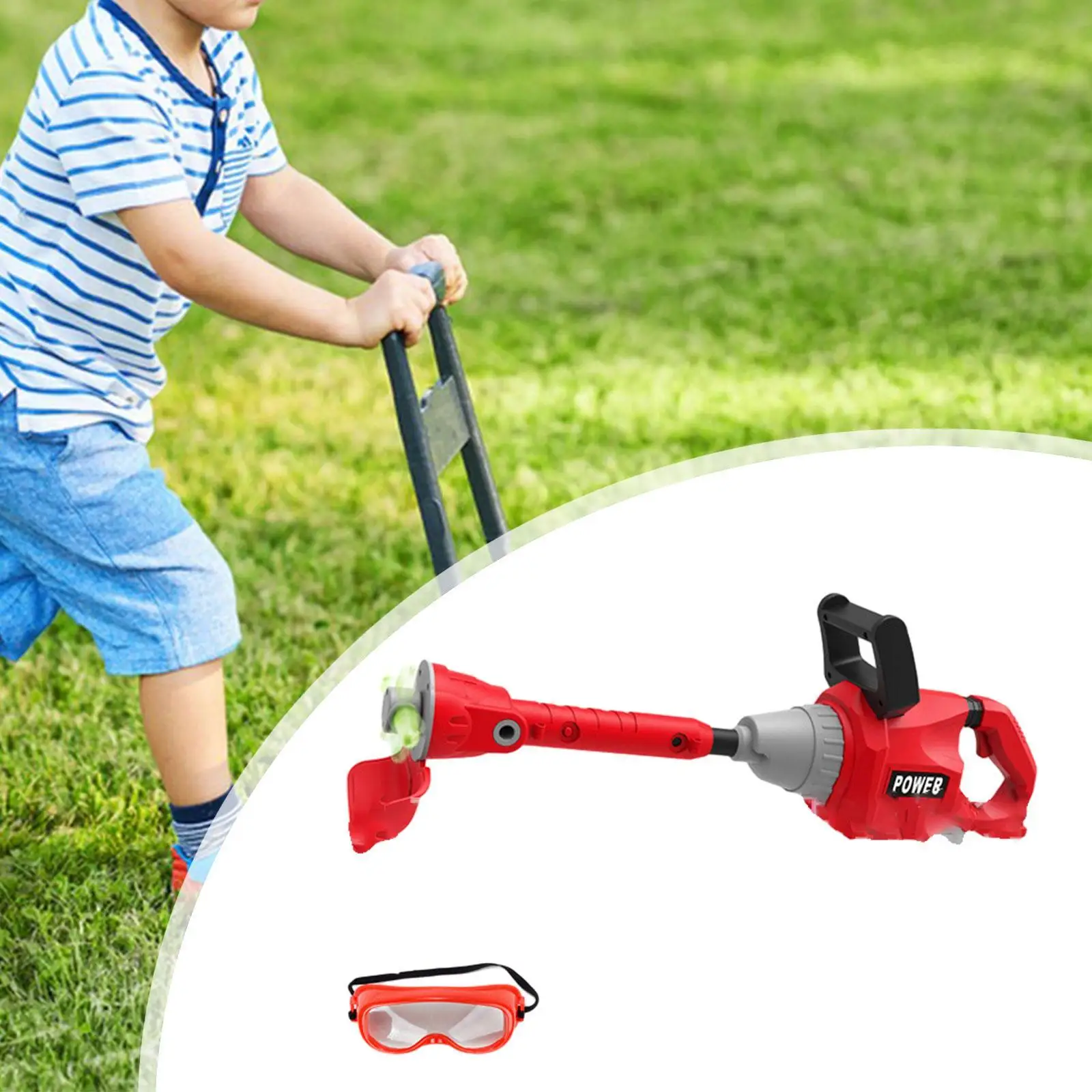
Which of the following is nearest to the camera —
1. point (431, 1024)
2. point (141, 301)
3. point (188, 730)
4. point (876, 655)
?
point (431, 1024)

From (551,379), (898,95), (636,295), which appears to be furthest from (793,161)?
(551,379)

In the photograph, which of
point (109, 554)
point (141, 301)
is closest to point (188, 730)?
point (109, 554)

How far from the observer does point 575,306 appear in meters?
4.80

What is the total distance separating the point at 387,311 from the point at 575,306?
9.89ft

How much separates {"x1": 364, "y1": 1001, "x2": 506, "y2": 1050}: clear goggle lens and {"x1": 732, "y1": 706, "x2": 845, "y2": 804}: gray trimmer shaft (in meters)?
0.32

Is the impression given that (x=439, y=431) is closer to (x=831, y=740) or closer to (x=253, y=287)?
(x=253, y=287)

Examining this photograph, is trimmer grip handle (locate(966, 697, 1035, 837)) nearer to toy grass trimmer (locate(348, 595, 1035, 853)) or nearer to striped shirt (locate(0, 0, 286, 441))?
toy grass trimmer (locate(348, 595, 1035, 853))

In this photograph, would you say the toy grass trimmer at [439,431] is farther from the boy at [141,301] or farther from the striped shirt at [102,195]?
the striped shirt at [102,195]

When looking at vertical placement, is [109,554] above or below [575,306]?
below

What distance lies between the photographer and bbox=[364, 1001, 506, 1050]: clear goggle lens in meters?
1.43

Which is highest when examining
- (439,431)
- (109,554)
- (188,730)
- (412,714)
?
(439,431)

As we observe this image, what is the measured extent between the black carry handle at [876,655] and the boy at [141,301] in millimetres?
558

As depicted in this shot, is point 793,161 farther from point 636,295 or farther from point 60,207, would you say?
point 60,207

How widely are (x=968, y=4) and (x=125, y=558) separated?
6803 millimetres
